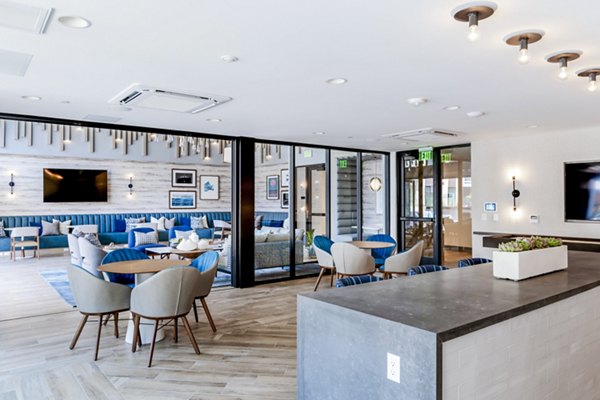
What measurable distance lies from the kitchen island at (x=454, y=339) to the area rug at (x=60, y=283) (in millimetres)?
4756

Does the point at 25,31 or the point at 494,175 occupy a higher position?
the point at 25,31

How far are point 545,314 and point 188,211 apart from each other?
12.4 m

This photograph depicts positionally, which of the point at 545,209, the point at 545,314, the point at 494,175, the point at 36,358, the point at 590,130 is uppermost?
the point at 590,130

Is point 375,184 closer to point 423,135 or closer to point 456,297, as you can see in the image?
point 423,135

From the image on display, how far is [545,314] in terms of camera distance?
95.0 inches

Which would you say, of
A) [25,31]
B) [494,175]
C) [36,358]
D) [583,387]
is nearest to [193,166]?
[494,175]

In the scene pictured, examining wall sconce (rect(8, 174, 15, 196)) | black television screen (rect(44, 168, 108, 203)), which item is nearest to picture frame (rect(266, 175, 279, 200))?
black television screen (rect(44, 168, 108, 203))

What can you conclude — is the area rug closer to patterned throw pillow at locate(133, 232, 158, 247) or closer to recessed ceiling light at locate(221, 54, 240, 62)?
patterned throw pillow at locate(133, 232, 158, 247)

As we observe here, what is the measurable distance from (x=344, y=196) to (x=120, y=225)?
6.85 meters

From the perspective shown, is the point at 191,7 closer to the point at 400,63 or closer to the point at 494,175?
the point at 400,63

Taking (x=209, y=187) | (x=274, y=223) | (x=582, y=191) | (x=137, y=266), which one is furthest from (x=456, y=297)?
(x=209, y=187)

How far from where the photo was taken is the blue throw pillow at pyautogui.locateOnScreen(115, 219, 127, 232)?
12.1 meters

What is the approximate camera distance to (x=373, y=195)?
897 centimetres

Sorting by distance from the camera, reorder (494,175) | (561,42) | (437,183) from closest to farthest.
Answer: (561,42) → (494,175) → (437,183)
